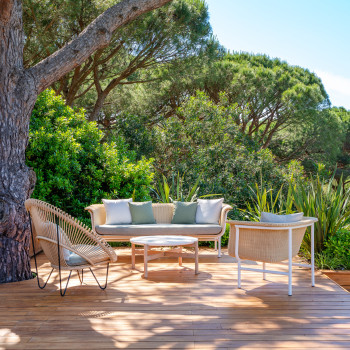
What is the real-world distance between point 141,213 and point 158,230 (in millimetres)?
493

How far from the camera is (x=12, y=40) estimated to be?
4.61 metres

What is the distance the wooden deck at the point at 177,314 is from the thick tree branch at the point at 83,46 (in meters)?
2.30

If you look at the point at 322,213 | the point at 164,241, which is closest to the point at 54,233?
the point at 164,241

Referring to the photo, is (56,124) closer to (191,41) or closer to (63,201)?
(63,201)

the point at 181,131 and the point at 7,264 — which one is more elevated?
the point at 181,131

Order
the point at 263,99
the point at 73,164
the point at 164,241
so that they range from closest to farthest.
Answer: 1. the point at 164,241
2. the point at 73,164
3. the point at 263,99

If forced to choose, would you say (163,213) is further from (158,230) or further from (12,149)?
(12,149)

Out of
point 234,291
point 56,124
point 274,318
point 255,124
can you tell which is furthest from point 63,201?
point 255,124

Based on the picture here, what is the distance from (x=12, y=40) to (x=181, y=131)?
211 inches

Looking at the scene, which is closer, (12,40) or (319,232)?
(12,40)

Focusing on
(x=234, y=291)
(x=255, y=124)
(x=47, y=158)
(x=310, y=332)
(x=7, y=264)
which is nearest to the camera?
(x=310, y=332)

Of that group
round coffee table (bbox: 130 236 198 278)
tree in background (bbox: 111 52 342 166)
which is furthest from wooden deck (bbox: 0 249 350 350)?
tree in background (bbox: 111 52 342 166)

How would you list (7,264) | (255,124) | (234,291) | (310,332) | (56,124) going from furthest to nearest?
(255,124), (56,124), (7,264), (234,291), (310,332)

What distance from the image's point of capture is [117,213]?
6.14 m
